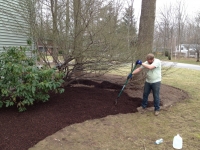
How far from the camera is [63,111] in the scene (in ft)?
14.5

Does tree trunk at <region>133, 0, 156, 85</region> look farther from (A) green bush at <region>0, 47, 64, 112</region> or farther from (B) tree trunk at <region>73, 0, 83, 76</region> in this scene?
(A) green bush at <region>0, 47, 64, 112</region>

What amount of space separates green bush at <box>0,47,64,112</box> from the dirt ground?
29 centimetres

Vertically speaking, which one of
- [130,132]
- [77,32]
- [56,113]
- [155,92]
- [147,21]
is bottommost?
[130,132]

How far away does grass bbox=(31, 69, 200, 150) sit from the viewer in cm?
327

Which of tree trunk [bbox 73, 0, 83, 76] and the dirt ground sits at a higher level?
tree trunk [bbox 73, 0, 83, 76]

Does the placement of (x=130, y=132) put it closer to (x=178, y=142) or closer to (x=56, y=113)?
(x=178, y=142)

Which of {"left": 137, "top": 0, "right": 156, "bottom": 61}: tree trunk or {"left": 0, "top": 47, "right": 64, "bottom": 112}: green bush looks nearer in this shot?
{"left": 0, "top": 47, "right": 64, "bottom": 112}: green bush

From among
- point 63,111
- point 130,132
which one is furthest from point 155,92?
point 63,111

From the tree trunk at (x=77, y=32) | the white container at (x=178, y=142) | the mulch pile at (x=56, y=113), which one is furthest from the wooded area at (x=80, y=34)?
the white container at (x=178, y=142)

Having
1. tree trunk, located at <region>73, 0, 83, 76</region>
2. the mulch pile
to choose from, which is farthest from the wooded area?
the mulch pile

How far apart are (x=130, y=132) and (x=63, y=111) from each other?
5.04 feet

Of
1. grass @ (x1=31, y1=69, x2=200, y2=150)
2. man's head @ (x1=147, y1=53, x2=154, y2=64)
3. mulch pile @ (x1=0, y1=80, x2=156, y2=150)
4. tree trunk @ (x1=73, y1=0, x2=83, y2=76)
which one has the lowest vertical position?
grass @ (x1=31, y1=69, x2=200, y2=150)

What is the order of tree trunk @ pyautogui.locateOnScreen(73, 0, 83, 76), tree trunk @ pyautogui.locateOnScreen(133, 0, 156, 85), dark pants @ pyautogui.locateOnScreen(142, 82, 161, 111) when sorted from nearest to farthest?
tree trunk @ pyautogui.locateOnScreen(73, 0, 83, 76) → dark pants @ pyautogui.locateOnScreen(142, 82, 161, 111) → tree trunk @ pyautogui.locateOnScreen(133, 0, 156, 85)

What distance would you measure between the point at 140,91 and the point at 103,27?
288 cm
